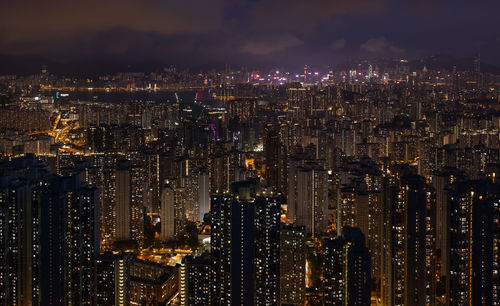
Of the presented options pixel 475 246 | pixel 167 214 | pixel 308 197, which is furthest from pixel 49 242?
pixel 308 197

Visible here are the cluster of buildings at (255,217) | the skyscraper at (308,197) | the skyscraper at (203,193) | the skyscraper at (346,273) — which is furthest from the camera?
the skyscraper at (203,193)

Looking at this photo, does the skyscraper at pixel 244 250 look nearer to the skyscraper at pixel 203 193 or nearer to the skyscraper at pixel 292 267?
the skyscraper at pixel 292 267

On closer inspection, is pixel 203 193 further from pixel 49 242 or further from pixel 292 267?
pixel 49 242

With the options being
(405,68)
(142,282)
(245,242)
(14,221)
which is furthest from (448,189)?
(405,68)

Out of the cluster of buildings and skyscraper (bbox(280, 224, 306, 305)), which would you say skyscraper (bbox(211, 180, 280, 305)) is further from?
→ skyscraper (bbox(280, 224, 306, 305))

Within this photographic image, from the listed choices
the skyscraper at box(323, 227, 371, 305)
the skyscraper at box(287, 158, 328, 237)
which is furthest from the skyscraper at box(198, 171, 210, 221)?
the skyscraper at box(323, 227, 371, 305)

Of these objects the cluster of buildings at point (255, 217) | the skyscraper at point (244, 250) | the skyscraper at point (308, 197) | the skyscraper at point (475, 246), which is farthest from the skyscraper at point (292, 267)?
the skyscraper at point (308, 197)

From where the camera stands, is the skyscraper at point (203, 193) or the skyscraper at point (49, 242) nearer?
the skyscraper at point (49, 242)

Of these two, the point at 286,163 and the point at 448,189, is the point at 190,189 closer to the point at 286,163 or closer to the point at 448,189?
the point at 286,163

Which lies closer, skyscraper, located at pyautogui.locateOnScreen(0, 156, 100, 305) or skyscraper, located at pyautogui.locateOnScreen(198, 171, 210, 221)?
skyscraper, located at pyautogui.locateOnScreen(0, 156, 100, 305)
